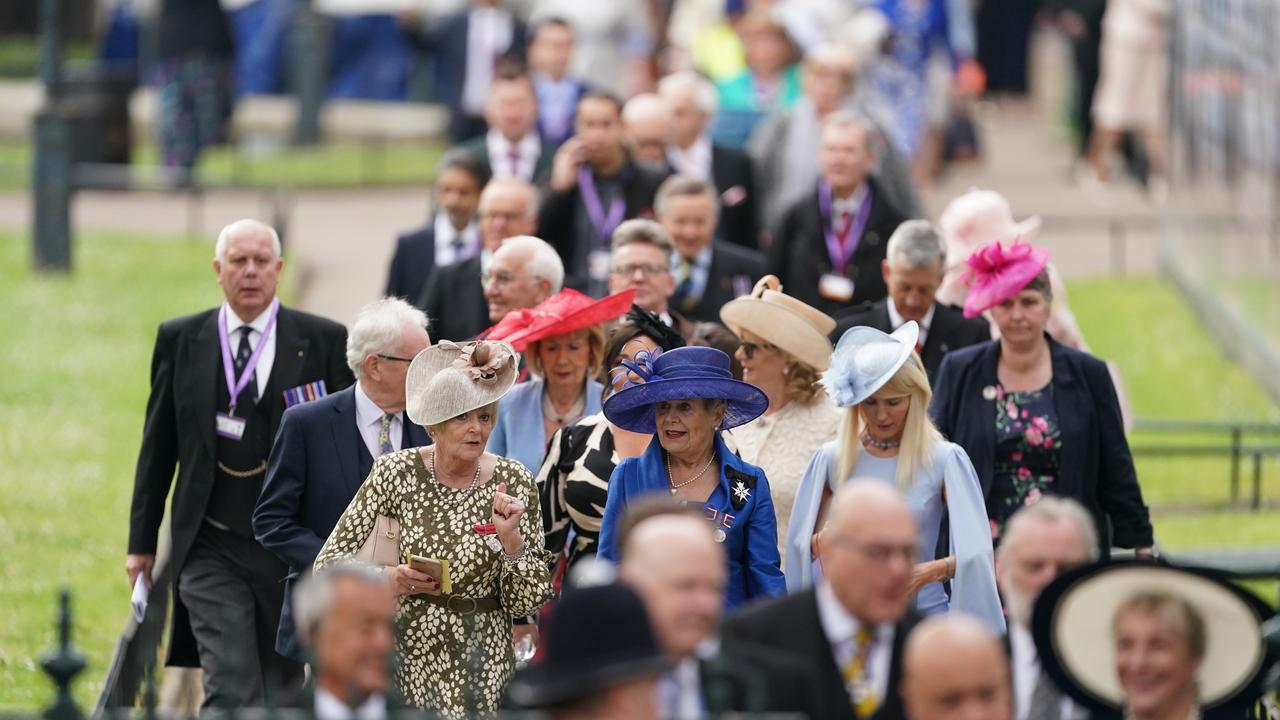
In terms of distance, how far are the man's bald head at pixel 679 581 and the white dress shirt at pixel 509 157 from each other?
362 inches


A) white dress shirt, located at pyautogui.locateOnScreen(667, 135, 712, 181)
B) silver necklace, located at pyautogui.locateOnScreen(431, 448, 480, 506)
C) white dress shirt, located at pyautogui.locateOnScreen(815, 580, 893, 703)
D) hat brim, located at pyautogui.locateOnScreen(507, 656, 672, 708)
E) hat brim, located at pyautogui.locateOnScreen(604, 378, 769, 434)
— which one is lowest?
white dress shirt, located at pyautogui.locateOnScreen(815, 580, 893, 703)

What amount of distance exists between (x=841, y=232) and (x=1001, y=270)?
3.38 m

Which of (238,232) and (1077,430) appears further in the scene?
(238,232)

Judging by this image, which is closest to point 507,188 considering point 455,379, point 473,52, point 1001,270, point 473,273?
point 473,273

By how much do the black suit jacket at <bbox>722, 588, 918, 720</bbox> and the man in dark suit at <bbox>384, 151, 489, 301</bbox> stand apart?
266 inches

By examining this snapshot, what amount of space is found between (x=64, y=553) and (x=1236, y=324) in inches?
426

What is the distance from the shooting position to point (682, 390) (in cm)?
844

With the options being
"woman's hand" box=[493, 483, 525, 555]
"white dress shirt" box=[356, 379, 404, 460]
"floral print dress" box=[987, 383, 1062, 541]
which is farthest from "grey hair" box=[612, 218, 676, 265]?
"woman's hand" box=[493, 483, 525, 555]

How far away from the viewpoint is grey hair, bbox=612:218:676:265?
10.9 metres

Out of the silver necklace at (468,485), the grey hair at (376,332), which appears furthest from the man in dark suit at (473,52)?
the silver necklace at (468,485)

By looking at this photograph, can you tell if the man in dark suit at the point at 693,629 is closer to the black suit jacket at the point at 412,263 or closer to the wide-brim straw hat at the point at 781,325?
the wide-brim straw hat at the point at 781,325

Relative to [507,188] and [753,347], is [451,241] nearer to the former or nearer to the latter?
[507,188]

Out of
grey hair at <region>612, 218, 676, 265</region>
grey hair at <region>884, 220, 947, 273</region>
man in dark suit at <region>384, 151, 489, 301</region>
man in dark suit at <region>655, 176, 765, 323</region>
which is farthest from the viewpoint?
man in dark suit at <region>384, 151, 489, 301</region>

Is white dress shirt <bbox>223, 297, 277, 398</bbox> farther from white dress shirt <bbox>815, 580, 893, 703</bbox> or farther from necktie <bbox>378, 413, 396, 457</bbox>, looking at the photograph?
white dress shirt <bbox>815, 580, 893, 703</bbox>
